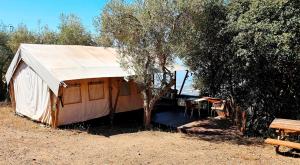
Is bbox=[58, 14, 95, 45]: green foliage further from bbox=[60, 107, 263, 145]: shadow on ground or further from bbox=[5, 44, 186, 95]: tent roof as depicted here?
bbox=[60, 107, 263, 145]: shadow on ground

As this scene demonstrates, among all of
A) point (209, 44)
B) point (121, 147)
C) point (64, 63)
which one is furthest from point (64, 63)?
point (209, 44)

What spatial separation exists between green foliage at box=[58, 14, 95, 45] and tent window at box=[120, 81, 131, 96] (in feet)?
30.1

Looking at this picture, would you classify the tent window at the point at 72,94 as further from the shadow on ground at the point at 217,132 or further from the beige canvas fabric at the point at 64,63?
the shadow on ground at the point at 217,132

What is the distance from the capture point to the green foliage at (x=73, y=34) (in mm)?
23047

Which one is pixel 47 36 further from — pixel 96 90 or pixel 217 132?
pixel 217 132

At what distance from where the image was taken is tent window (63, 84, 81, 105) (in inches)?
491

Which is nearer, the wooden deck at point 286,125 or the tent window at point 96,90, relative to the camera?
the wooden deck at point 286,125

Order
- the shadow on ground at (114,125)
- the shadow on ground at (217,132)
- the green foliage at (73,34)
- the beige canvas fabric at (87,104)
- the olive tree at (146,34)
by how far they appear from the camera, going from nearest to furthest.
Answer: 1. the shadow on ground at (217,132)
2. the olive tree at (146,34)
3. the shadow on ground at (114,125)
4. the beige canvas fabric at (87,104)
5. the green foliage at (73,34)

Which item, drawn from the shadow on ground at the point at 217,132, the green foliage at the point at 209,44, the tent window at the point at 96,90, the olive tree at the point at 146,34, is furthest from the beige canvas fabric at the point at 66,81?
the shadow on ground at the point at 217,132

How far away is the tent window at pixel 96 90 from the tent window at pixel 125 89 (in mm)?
1237

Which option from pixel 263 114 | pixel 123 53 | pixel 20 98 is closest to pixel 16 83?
pixel 20 98

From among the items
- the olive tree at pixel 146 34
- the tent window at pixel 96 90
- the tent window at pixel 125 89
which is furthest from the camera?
the tent window at pixel 125 89

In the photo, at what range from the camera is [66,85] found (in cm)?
1153

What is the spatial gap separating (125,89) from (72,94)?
9.93 feet
